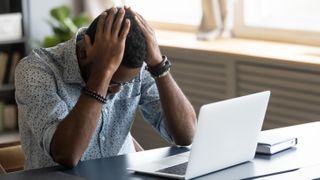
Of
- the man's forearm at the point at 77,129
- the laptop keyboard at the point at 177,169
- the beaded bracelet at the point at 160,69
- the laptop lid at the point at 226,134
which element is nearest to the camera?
the laptop lid at the point at 226,134

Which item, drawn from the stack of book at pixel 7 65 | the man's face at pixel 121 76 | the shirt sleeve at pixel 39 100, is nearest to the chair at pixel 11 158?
→ the shirt sleeve at pixel 39 100

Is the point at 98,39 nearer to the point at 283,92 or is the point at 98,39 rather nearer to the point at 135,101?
the point at 135,101

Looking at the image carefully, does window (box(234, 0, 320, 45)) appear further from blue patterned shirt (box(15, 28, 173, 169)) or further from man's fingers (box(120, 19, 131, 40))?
man's fingers (box(120, 19, 131, 40))

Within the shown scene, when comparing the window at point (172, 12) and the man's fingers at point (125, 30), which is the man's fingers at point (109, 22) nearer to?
the man's fingers at point (125, 30)

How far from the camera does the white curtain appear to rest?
167 inches

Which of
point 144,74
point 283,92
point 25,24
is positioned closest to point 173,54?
point 283,92

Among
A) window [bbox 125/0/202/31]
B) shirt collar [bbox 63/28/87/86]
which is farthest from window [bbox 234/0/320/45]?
shirt collar [bbox 63/28/87/86]

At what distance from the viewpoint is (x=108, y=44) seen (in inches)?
84.0

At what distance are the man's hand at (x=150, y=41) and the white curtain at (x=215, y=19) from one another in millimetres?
1951

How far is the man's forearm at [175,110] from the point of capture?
7.92 feet

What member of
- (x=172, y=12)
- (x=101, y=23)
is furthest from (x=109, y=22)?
(x=172, y=12)

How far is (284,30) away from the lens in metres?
4.02

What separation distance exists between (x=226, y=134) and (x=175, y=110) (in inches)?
20.0

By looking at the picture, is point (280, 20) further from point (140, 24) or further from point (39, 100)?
point (39, 100)
